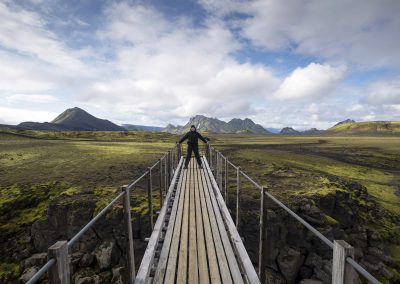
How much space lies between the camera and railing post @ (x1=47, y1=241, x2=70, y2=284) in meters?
2.87

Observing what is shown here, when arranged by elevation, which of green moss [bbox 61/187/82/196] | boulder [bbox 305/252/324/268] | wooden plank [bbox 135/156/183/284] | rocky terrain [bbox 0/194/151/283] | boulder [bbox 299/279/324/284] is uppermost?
wooden plank [bbox 135/156/183/284]

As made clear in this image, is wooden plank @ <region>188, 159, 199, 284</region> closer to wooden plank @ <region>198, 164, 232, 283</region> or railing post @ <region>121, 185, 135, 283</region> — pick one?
wooden plank @ <region>198, 164, 232, 283</region>

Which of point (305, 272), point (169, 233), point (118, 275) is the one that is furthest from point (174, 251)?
point (305, 272)

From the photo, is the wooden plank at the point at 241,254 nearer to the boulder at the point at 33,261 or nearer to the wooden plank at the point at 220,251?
the wooden plank at the point at 220,251

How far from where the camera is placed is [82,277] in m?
15.7

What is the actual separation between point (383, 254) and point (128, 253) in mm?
25461

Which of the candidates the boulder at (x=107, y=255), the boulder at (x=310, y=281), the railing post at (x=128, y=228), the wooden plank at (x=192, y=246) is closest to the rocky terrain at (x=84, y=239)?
the boulder at (x=107, y=255)

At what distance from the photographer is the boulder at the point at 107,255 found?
55.2 feet

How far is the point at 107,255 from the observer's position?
17234 millimetres

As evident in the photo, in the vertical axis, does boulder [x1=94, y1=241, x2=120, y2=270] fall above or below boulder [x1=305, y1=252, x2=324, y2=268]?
above

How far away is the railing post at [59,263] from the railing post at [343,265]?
308 centimetres

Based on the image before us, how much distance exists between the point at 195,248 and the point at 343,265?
15.5 ft

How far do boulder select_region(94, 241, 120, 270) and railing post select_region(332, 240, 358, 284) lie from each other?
16.4m

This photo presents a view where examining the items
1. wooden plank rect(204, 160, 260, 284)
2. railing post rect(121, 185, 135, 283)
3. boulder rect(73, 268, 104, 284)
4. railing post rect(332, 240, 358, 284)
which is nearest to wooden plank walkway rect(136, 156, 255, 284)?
wooden plank rect(204, 160, 260, 284)
